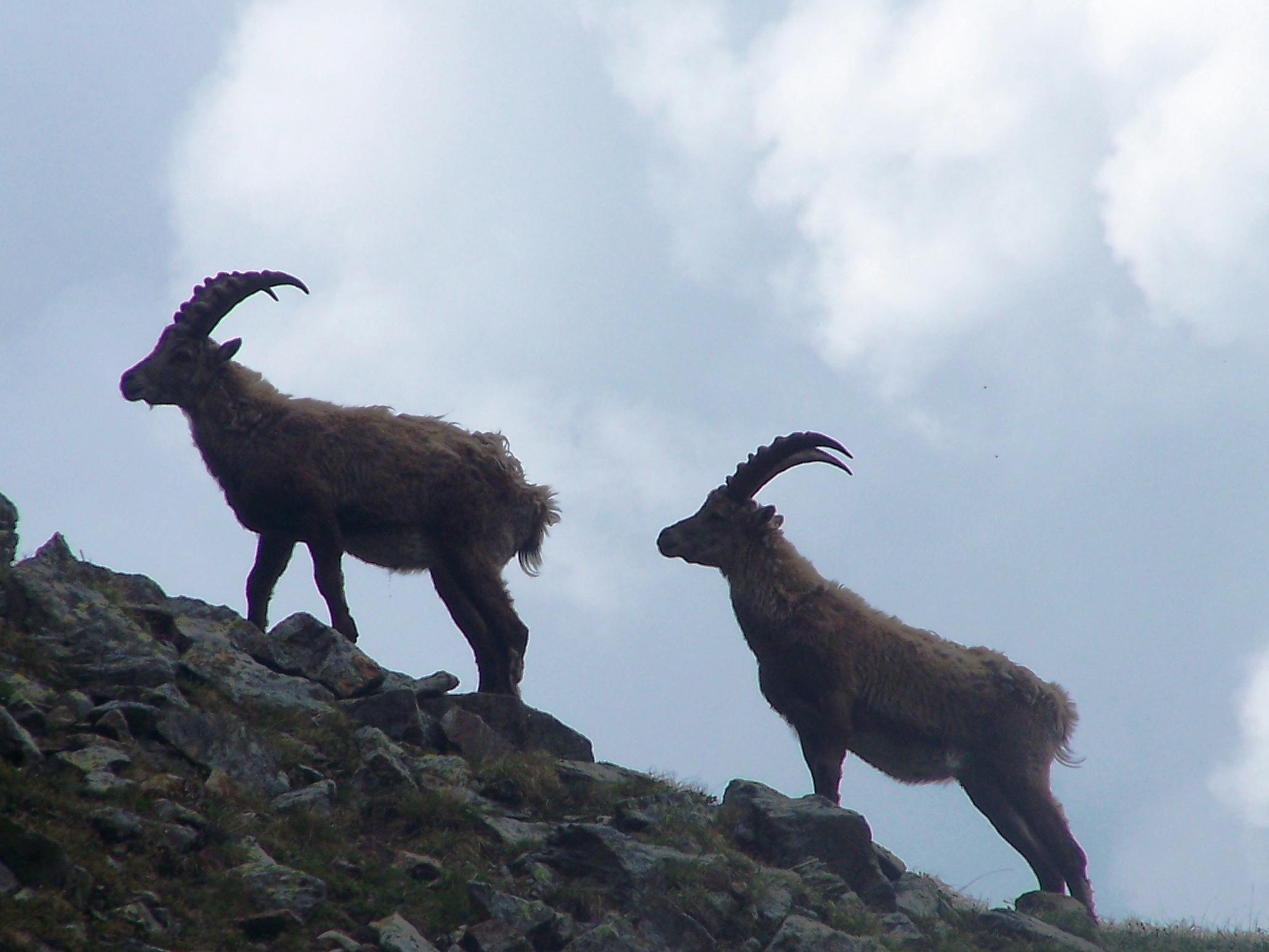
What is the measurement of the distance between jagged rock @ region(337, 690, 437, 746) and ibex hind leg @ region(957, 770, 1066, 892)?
593 cm

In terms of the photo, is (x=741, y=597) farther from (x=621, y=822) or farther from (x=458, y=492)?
(x=621, y=822)

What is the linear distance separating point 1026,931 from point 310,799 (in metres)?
5.40

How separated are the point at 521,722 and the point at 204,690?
103 inches

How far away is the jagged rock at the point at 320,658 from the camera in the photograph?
10.8 meters

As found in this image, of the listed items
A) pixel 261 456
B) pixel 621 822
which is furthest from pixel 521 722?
pixel 261 456

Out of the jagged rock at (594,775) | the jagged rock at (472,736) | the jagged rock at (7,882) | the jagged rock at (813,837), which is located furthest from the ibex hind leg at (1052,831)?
the jagged rock at (7,882)

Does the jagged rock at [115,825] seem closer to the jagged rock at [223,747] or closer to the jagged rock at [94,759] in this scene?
the jagged rock at [94,759]

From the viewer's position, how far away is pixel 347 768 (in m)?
9.48

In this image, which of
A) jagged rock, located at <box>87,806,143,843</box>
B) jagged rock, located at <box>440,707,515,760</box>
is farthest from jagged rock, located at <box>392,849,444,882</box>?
jagged rock, located at <box>440,707,515,760</box>

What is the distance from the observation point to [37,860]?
688cm

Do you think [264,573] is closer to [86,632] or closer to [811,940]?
[86,632]

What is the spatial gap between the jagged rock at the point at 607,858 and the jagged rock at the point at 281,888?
1661mm

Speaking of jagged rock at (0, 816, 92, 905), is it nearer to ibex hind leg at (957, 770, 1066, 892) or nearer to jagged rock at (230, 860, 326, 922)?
jagged rock at (230, 860, 326, 922)

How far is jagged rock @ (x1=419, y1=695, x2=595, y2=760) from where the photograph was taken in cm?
1106
